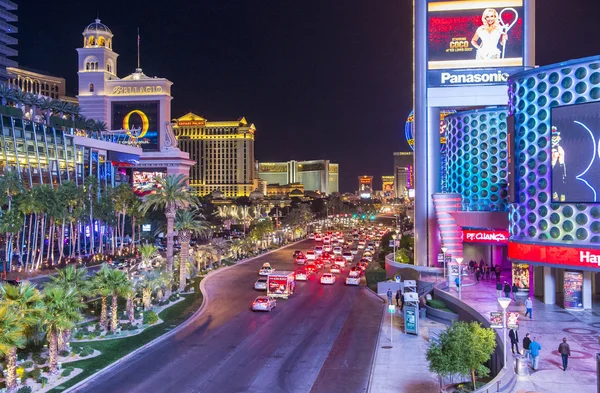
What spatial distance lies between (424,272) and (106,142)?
2364 inches

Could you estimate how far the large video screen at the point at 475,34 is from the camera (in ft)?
158

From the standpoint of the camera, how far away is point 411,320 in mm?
30500

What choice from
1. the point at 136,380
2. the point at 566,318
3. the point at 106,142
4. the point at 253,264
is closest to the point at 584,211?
the point at 566,318

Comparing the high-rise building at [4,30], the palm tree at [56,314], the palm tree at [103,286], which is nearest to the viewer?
the palm tree at [56,314]

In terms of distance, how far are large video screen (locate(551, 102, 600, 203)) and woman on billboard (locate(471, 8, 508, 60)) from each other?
59.2ft

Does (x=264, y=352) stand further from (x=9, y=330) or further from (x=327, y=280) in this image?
(x=327, y=280)

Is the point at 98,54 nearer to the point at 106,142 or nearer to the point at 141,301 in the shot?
the point at 106,142

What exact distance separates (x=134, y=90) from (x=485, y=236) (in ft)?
284

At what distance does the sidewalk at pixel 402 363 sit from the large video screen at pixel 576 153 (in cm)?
1025

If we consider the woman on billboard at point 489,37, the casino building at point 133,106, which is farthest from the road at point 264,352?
the casino building at point 133,106

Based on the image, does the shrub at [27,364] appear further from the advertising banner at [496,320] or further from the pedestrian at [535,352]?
the pedestrian at [535,352]

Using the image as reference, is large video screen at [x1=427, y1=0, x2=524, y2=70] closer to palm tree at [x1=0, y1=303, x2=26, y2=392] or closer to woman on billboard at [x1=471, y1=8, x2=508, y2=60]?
woman on billboard at [x1=471, y1=8, x2=508, y2=60]

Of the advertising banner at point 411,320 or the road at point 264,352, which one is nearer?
the road at point 264,352

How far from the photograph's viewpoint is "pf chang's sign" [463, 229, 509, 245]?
1800 inches
